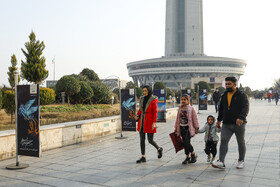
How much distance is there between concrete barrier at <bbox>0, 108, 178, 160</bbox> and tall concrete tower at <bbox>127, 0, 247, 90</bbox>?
72456 millimetres

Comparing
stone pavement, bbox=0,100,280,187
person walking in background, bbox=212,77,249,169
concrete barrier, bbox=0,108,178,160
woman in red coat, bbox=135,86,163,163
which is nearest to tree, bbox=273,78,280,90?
concrete barrier, bbox=0,108,178,160

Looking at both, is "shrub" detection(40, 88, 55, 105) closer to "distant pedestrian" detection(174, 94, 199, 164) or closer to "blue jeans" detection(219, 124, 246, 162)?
"distant pedestrian" detection(174, 94, 199, 164)

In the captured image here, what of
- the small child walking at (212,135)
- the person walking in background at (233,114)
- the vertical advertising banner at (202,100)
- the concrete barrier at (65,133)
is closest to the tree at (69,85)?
the concrete barrier at (65,133)

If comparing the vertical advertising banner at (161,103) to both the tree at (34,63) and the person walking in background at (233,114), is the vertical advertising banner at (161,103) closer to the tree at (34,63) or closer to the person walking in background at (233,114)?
the person walking in background at (233,114)

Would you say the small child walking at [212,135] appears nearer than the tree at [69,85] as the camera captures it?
Yes

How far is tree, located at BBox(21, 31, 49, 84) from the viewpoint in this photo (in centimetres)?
3228

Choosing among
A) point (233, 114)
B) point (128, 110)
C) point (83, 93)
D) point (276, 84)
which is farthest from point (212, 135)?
point (276, 84)

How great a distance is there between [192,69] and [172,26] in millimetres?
34288

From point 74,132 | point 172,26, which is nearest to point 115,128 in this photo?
point 74,132

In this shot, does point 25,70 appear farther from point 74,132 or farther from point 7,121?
point 74,132

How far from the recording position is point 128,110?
988cm

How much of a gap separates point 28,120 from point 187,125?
3.43 meters

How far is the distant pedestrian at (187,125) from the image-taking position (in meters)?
5.79

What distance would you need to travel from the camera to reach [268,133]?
10242 millimetres
